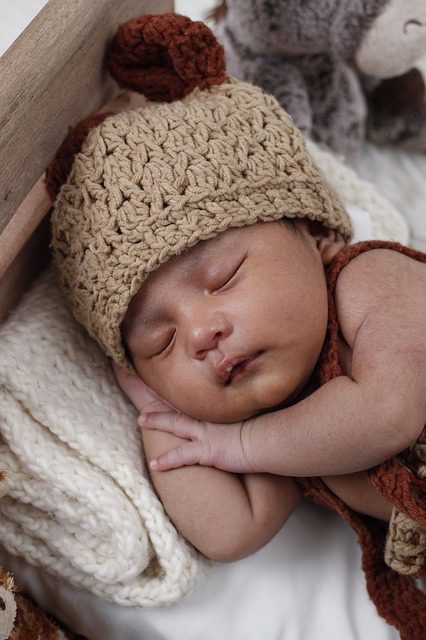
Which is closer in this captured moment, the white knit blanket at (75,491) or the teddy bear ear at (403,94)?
the white knit blanket at (75,491)

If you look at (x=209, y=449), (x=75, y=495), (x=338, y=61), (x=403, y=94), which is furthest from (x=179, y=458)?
(x=403, y=94)

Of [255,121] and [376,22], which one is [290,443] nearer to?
[255,121]

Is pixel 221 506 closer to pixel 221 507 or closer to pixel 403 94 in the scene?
pixel 221 507

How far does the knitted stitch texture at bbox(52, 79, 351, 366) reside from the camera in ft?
3.26

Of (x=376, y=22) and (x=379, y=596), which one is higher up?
(x=376, y=22)

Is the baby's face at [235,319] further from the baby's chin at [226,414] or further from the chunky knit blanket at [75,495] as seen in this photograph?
the chunky knit blanket at [75,495]

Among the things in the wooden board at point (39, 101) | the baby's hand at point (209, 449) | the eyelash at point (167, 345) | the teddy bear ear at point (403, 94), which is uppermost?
the wooden board at point (39, 101)

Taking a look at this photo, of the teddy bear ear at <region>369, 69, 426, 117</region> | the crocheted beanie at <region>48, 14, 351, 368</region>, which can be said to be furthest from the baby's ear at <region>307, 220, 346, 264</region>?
the teddy bear ear at <region>369, 69, 426, 117</region>

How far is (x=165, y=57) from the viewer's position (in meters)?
1.15

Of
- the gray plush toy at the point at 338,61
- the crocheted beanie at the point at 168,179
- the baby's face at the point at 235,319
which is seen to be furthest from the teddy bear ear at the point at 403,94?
the baby's face at the point at 235,319

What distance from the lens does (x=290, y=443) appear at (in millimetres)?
1019

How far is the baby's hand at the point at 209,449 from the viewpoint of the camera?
107 cm

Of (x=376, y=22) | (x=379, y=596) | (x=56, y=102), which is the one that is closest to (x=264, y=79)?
(x=376, y=22)

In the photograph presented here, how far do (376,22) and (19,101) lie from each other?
2.52ft
